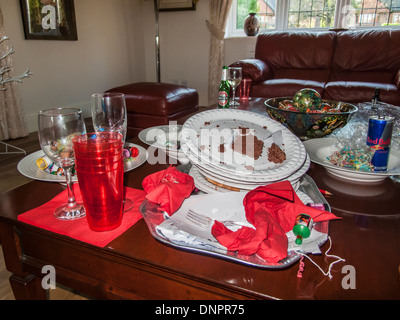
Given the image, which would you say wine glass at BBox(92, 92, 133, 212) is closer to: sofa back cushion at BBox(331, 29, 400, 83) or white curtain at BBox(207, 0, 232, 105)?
sofa back cushion at BBox(331, 29, 400, 83)

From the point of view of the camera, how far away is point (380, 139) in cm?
71

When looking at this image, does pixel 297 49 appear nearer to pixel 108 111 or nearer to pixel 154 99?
pixel 154 99

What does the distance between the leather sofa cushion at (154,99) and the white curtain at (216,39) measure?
1.60 metres

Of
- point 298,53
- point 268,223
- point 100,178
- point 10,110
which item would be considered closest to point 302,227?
point 268,223

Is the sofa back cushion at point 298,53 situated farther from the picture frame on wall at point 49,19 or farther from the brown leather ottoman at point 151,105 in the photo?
the picture frame on wall at point 49,19

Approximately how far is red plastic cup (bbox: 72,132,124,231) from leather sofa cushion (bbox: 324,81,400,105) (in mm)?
2515

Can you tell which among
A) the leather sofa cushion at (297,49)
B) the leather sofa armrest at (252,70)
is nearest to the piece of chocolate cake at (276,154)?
the leather sofa armrest at (252,70)

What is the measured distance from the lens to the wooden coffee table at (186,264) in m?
0.42

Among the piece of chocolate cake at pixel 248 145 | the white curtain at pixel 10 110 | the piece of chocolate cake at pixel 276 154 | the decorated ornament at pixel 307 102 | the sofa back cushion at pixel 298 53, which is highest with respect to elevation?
the sofa back cushion at pixel 298 53

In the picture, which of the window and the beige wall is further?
the window

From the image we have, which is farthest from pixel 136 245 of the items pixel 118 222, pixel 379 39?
pixel 379 39

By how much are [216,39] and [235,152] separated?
369 cm

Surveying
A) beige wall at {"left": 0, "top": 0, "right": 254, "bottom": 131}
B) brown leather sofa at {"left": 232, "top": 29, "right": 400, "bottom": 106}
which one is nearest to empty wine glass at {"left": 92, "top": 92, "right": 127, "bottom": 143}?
brown leather sofa at {"left": 232, "top": 29, "right": 400, "bottom": 106}

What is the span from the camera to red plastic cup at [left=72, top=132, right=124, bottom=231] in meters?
0.48
